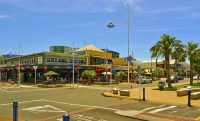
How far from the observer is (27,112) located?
13.6m

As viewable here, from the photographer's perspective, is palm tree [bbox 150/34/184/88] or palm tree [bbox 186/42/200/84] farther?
palm tree [bbox 186/42/200/84]

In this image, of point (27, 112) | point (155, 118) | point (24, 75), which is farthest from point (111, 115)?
point (24, 75)

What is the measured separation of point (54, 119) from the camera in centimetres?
1159

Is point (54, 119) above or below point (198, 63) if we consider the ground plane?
below

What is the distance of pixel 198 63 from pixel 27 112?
39831 millimetres

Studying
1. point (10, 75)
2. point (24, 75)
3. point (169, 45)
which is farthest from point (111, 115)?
point (10, 75)

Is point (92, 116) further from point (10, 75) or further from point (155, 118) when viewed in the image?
point (10, 75)

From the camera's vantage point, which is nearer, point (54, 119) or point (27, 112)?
point (54, 119)

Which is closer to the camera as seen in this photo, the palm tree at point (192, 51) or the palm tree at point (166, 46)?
the palm tree at point (166, 46)

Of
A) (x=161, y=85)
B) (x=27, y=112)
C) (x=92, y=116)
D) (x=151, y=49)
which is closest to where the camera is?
(x=92, y=116)

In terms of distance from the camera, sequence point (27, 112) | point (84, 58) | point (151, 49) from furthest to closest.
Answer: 1. point (84, 58)
2. point (151, 49)
3. point (27, 112)

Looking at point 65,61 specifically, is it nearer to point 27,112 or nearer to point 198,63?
point 198,63

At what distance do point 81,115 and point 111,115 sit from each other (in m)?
1.67

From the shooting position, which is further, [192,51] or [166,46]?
[192,51]
